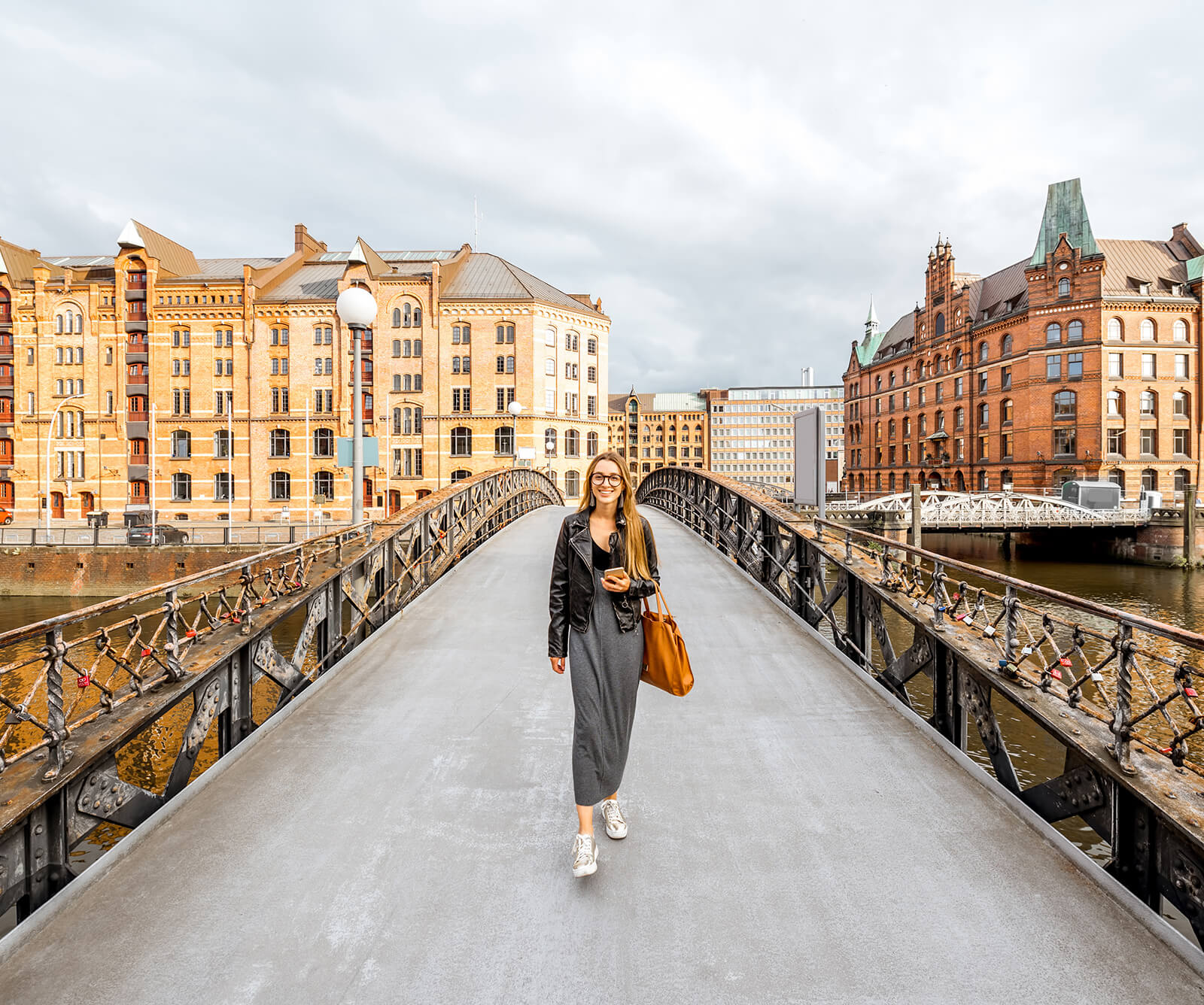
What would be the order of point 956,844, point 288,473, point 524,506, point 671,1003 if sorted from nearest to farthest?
point 671,1003
point 956,844
point 524,506
point 288,473

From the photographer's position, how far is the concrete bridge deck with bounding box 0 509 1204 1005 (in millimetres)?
2408

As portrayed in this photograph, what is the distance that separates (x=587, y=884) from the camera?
2953 mm

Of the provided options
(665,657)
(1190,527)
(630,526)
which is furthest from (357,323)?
(1190,527)

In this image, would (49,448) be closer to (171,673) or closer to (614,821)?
(171,673)

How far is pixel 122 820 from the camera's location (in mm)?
3395

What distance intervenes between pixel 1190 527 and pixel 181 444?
189 ft

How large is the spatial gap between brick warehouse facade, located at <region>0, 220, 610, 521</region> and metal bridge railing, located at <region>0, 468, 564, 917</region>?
36239mm

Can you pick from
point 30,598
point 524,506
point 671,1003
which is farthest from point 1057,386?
point 30,598

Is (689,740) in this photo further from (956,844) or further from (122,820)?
(122,820)

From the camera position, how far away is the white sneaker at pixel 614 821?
328 cm

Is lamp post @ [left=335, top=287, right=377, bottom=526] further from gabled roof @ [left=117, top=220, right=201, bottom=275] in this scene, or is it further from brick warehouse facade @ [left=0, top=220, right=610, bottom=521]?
gabled roof @ [left=117, top=220, right=201, bottom=275]

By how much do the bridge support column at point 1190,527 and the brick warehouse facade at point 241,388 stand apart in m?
33.9

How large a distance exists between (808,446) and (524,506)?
1479 centimetres

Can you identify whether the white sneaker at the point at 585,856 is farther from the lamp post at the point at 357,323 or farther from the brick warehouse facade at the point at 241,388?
the brick warehouse facade at the point at 241,388
